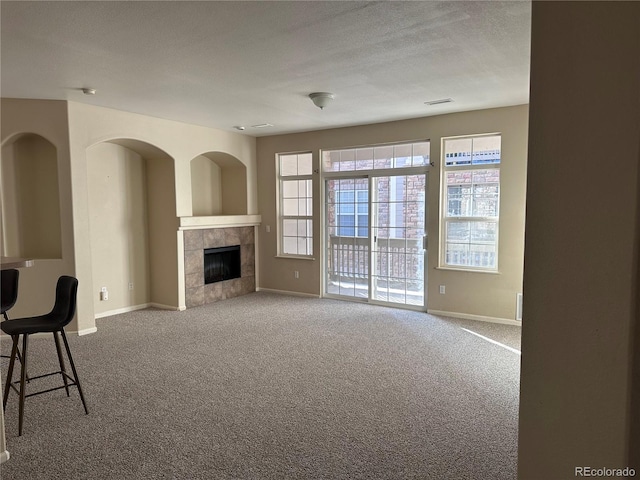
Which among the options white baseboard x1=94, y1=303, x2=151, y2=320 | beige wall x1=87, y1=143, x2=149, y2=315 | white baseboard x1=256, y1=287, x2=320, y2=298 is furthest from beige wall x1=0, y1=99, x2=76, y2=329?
white baseboard x1=256, y1=287, x2=320, y2=298

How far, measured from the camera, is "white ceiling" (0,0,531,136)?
8.23 ft

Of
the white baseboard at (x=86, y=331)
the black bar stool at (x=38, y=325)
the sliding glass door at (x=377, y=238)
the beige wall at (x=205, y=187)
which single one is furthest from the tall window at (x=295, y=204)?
the black bar stool at (x=38, y=325)

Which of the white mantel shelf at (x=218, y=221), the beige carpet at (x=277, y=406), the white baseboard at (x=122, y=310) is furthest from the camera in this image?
the white mantel shelf at (x=218, y=221)

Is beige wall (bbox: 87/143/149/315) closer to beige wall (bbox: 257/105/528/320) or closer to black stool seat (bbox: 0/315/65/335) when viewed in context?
beige wall (bbox: 257/105/528/320)

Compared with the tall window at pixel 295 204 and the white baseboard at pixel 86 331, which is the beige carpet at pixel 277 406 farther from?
the tall window at pixel 295 204

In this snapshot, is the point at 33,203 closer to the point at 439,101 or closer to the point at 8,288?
the point at 8,288

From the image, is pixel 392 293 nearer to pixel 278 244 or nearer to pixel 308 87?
pixel 278 244

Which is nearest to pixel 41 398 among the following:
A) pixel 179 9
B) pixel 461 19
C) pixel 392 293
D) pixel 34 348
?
pixel 34 348

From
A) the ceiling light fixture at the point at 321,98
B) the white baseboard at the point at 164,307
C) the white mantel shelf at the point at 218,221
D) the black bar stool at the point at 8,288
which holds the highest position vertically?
the ceiling light fixture at the point at 321,98

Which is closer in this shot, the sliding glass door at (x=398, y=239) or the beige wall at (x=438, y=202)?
the beige wall at (x=438, y=202)

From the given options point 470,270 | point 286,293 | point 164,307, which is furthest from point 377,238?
point 164,307

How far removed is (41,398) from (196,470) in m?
1.68

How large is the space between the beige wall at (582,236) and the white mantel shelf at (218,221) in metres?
5.47

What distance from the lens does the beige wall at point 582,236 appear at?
0.95 meters
